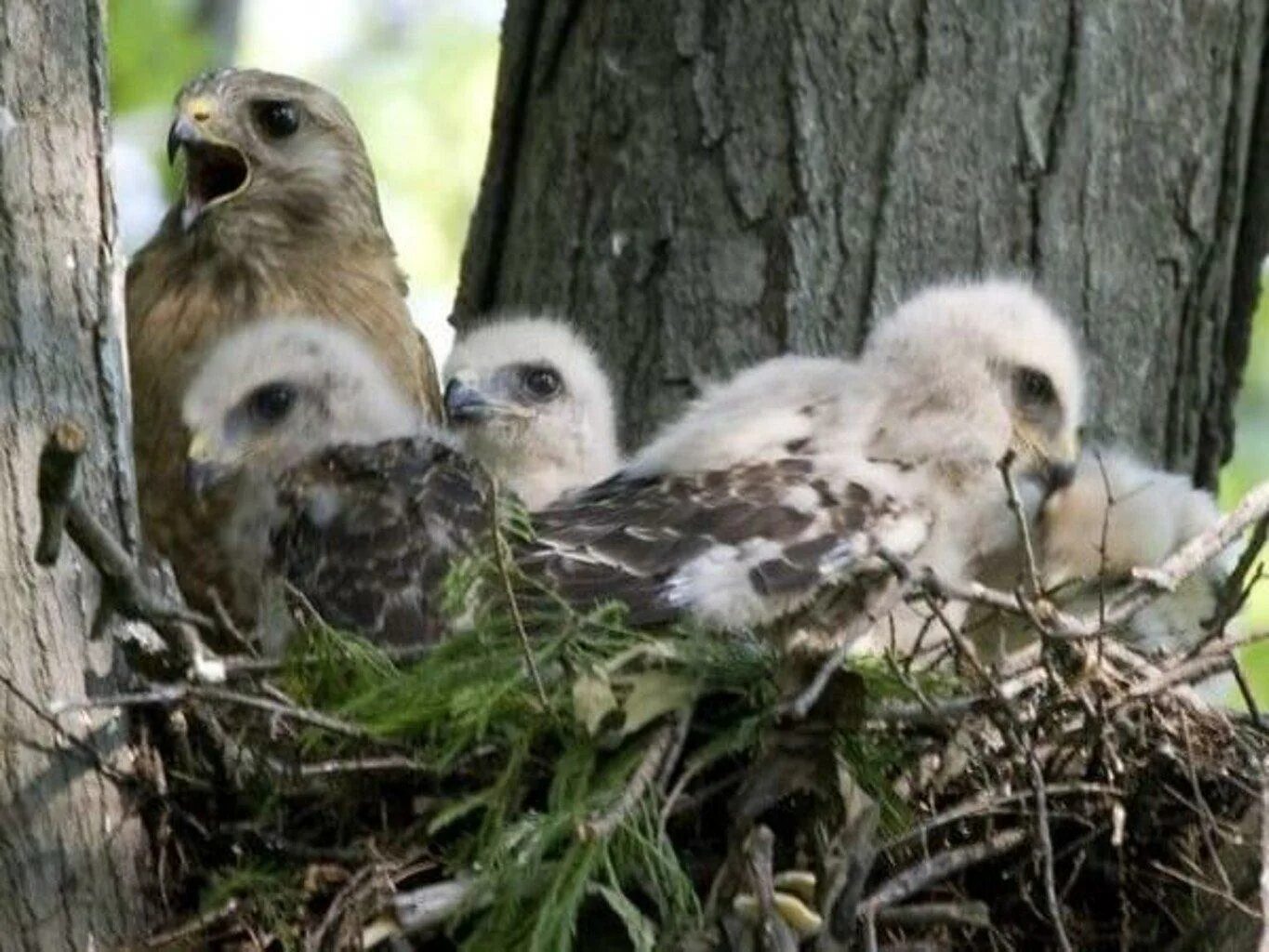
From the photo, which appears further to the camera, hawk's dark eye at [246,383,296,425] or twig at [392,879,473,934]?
hawk's dark eye at [246,383,296,425]

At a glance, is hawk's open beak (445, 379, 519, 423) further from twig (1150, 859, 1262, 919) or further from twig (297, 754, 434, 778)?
twig (1150, 859, 1262, 919)

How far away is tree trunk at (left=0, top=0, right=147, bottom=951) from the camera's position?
3883mm

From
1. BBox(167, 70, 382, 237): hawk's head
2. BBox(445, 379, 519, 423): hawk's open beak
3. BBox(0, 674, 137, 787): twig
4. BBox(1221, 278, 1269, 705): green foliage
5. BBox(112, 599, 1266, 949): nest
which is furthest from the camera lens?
BBox(1221, 278, 1269, 705): green foliage

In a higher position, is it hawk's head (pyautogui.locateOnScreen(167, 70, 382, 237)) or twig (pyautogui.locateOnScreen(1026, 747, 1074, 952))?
hawk's head (pyautogui.locateOnScreen(167, 70, 382, 237))

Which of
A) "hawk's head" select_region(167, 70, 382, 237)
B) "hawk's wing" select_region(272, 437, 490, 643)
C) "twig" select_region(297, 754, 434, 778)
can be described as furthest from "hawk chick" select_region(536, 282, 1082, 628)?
"hawk's head" select_region(167, 70, 382, 237)

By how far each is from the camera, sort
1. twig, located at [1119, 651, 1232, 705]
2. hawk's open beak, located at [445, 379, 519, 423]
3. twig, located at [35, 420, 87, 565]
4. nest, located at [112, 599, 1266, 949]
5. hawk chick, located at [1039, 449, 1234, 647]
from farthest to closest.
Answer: hawk's open beak, located at [445, 379, 519, 423]
hawk chick, located at [1039, 449, 1234, 647]
twig, located at [1119, 651, 1232, 705]
nest, located at [112, 599, 1266, 949]
twig, located at [35, 420, 87, 565]

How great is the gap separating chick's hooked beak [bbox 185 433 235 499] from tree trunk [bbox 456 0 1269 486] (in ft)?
3.30

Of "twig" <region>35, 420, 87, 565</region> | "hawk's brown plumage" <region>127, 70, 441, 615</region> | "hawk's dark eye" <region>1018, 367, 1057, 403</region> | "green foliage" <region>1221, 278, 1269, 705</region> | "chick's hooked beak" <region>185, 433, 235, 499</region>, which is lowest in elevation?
"green foliage" <region>1221, 278, 1269, 705</region>

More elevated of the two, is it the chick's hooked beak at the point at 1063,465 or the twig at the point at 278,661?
the chick's hooked beak at the point at 1063,465

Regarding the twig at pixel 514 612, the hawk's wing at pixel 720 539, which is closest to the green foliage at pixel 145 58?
the hawk's wing at pixel 720 539

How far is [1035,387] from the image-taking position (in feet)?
17.4

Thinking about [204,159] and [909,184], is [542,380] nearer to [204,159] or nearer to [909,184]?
[909,184]

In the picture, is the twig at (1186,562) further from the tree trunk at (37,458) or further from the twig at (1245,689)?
the tree trunk at (37,458)

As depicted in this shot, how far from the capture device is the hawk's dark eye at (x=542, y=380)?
5738 millimetres
